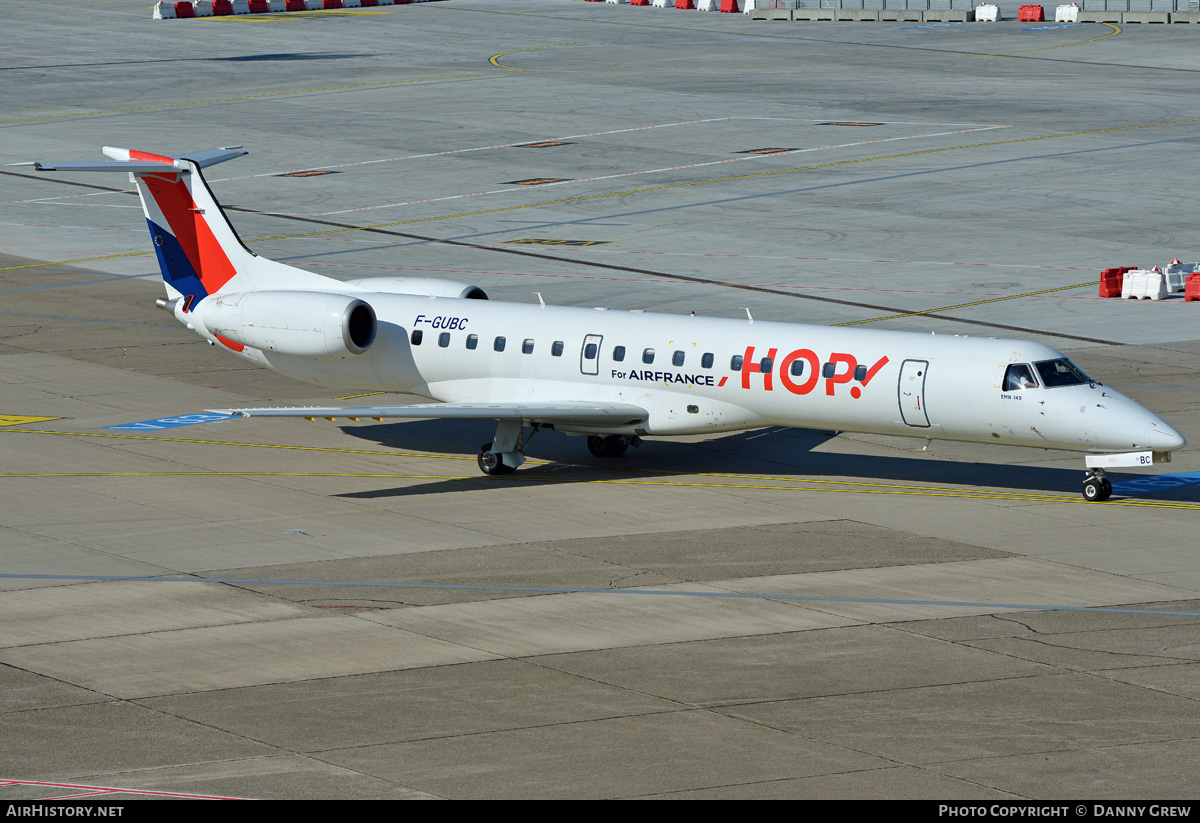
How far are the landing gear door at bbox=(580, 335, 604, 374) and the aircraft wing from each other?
0.64m

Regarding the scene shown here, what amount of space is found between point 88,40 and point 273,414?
74.9 m

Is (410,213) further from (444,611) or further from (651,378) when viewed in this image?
(444,611)

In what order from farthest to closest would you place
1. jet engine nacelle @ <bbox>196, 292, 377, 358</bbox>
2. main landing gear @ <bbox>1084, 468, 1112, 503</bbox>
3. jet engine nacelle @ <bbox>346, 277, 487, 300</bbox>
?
1. jet engine nacelle @ <bbox>346, 277, 487, 300</bbox>
2. jet engine nacelle @ <bbox>196, 292, 377, 358</bbox>
3. main landing gear @ <bbox>1084, 468, 1112, 503</bbox>

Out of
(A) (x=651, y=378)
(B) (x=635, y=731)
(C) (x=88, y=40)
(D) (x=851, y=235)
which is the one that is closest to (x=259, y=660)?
(B) (x=635, y=731)

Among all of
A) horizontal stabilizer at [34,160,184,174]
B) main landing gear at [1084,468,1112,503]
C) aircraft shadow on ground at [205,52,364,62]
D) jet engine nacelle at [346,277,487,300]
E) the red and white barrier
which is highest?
the red and white barrier

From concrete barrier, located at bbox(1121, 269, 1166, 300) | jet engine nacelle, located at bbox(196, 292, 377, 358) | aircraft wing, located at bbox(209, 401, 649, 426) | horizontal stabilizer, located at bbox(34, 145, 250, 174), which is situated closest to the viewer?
aircraft wing, located at bbox(209, 401, 649, 426)

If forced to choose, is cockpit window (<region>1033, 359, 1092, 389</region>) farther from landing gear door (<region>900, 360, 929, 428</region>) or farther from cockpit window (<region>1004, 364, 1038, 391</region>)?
landing gear door (<region>900, 360, 929, 428</region>)

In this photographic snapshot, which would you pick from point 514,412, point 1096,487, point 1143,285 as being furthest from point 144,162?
point 1143,285

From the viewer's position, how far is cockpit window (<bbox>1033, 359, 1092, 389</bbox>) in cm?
2948

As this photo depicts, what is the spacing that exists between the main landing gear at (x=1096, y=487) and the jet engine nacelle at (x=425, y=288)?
12.7 meters

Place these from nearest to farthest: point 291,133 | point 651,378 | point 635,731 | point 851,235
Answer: point 635,731 → point 651,378 → point 851,235 → point 291,133

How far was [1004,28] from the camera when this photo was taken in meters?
101

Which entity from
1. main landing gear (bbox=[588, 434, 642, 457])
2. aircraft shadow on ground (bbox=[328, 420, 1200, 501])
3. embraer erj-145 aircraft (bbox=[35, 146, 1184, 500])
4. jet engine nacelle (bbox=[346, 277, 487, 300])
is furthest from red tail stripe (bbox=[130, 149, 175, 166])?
main landing gear (bbox=[588, 434, 642, 457])

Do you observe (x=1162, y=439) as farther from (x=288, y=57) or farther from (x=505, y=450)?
(x=288, y=57)
